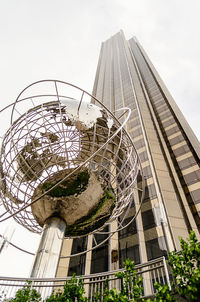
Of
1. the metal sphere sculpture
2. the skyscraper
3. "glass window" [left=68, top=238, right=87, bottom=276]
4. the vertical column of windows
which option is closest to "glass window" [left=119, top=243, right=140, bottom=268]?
the skyscraper

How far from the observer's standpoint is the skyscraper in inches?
528

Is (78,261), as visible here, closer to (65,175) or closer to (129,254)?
(129,254)

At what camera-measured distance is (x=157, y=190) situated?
15828mm

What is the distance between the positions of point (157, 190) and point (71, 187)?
489 inches

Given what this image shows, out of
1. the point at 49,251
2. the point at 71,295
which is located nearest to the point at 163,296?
the point at 71,295

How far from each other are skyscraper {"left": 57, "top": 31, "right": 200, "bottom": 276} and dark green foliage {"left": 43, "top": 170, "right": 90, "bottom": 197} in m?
9.72

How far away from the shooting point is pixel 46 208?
4.77 metres

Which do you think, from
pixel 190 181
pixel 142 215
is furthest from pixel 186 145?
pixel 142 215

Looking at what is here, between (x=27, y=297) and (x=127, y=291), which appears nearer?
(x=127, y=291)

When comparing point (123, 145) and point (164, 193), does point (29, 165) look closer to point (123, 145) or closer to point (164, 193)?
point (123, 145)

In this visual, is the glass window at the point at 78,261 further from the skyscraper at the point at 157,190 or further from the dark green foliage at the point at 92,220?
the dark green foliage at the point at 92,220

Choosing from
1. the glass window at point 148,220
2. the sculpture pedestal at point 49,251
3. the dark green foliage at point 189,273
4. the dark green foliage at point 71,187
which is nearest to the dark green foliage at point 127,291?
the dark green foliage at point 189,273

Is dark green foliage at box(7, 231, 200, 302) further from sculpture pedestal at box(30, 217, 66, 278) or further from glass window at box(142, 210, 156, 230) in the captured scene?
glass window at box(142, 210, 156, 230)

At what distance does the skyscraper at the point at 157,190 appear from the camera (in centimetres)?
1342
